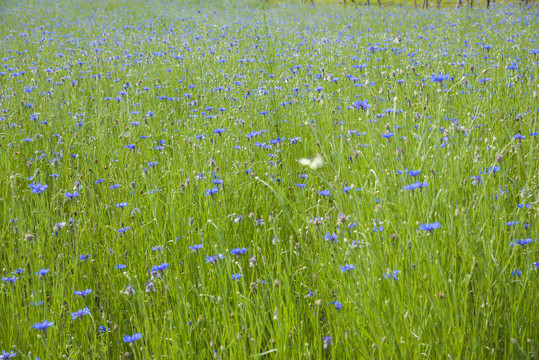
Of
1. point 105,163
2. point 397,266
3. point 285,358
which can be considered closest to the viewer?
point 285,358

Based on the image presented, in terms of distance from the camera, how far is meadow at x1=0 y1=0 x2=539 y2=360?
4.94 ft

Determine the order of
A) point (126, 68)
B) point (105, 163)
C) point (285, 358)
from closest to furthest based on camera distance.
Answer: point (285, 358)
point (105, 163)
point (126, 68)

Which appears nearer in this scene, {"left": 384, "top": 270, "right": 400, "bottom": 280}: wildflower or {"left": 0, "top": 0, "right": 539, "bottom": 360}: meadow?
{"left": 384, "top": 270, "right": 400, "bottom": 280}: wildflower

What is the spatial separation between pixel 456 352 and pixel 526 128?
105 inches

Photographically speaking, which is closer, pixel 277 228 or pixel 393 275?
pixel 393 275

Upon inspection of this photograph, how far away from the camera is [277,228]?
7.18ft

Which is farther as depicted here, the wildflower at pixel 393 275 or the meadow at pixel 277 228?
the meadow at pixel 277 228

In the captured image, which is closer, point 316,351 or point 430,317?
point 430,317

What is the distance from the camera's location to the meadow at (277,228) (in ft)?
4.94

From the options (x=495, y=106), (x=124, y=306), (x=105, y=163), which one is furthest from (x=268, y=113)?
(x=124, y=306)

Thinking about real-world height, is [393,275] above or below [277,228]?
above

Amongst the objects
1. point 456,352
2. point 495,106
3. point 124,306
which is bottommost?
point 124,306

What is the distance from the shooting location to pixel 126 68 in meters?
6.02

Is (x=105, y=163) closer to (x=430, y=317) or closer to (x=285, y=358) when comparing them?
(x=285, y=358)
